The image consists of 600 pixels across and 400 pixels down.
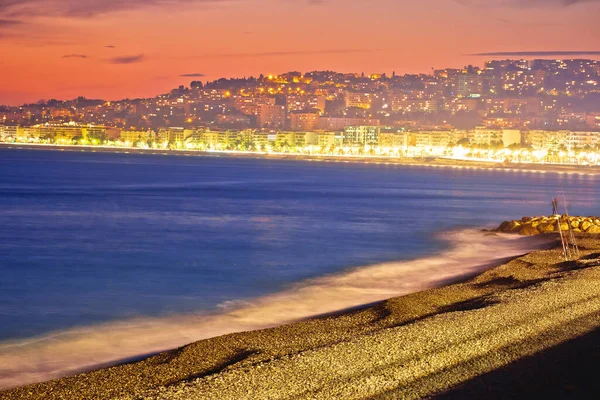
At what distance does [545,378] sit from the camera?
7.24 meters

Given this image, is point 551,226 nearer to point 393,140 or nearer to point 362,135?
point 393,140

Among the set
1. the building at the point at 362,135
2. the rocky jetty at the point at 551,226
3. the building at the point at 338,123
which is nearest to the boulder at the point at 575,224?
the rocky jetty at the point at 551,226

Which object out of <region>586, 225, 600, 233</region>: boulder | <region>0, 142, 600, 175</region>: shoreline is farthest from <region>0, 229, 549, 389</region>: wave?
<region>0, 142, 600, 175</region>: shoreline

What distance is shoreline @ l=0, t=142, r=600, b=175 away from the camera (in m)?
101

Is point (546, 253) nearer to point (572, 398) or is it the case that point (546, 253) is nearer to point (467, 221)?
point (572, 398)

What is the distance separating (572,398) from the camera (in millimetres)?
6719

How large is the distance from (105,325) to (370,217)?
22.1 m

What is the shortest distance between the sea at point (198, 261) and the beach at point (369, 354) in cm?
117

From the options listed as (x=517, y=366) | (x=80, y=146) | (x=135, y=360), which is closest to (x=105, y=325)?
(x=135, y=360)

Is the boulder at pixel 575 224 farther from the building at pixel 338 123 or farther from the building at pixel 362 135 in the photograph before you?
the building at pixel 338 123

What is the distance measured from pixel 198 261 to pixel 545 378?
12.8m

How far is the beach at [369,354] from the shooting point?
23.3ft

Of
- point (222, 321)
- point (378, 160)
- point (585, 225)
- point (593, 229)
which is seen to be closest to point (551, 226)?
point (585, 225)

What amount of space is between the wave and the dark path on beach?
4.36 metres
